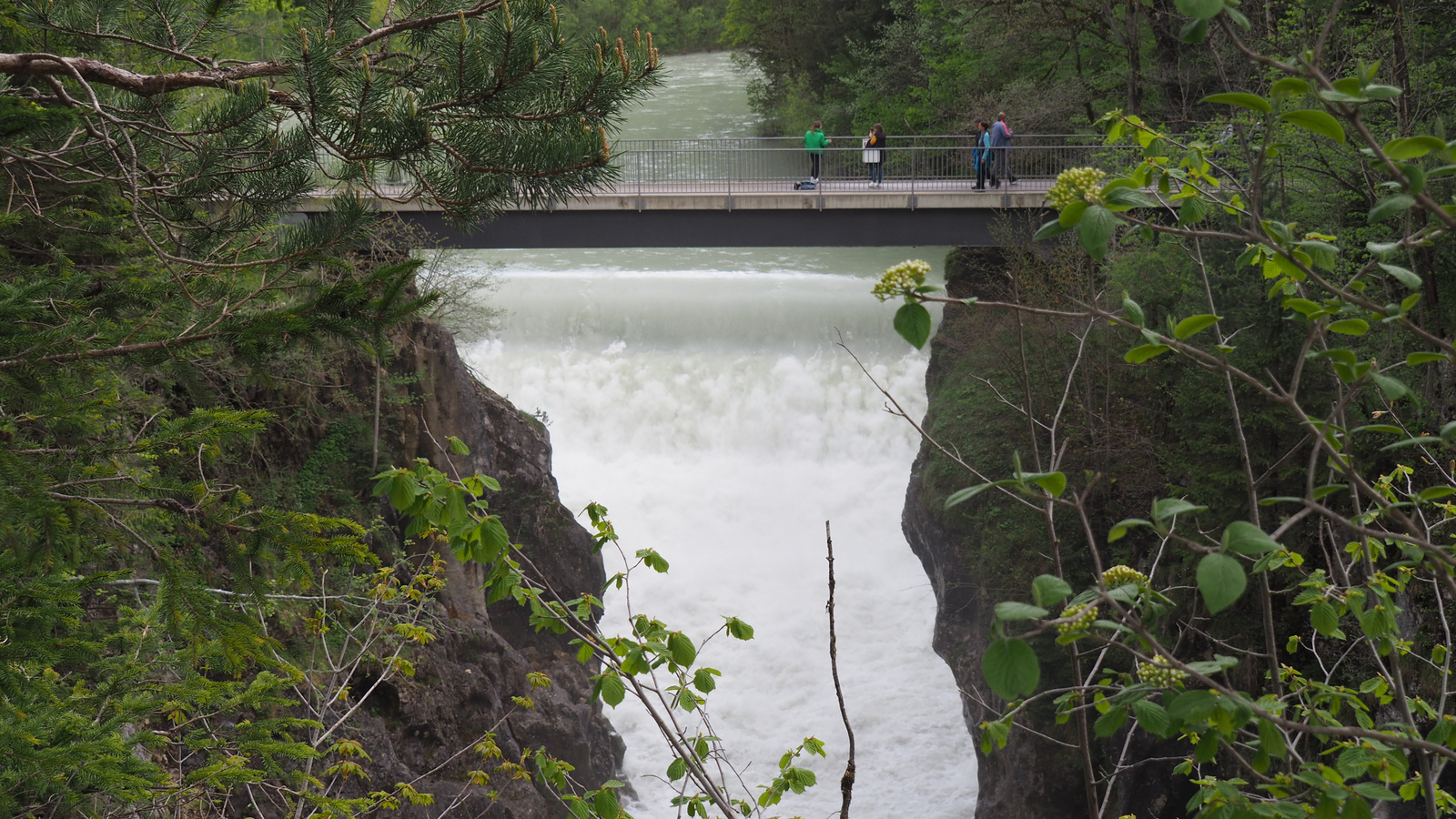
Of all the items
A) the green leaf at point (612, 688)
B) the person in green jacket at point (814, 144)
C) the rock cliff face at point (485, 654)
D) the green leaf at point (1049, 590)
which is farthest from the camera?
the person in green jacket at point (814, 144)

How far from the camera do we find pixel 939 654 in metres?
16.1

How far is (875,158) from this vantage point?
58.9 ft

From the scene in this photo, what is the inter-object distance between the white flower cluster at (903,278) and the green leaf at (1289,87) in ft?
2.12

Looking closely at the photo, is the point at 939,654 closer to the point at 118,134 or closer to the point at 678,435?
the point at 678,435

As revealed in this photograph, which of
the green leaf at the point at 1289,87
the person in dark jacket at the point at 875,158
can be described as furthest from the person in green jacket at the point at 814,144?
the green leaf at the point at 1289,87

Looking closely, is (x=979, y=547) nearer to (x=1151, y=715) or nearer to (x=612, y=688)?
(x=612, y=688)

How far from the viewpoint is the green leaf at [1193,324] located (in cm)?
173

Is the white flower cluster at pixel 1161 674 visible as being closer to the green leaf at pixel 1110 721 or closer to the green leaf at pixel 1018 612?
the green leaf at pixel 1110 721

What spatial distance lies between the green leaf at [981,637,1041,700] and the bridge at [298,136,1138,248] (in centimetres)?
1637

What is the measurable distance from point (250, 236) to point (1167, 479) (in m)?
9.79

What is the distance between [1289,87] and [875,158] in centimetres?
1687

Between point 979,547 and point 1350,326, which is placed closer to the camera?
point 1350,326

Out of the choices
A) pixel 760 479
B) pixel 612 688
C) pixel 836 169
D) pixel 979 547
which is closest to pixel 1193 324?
pixel 612 688

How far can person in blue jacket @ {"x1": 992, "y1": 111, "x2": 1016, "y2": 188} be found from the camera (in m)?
17.4
